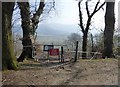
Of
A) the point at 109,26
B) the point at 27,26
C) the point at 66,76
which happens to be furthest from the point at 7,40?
the point at 109,26

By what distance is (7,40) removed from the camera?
10.6 meters

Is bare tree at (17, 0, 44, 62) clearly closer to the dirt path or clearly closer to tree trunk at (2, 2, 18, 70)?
the dirt path

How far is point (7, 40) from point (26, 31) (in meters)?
8.75

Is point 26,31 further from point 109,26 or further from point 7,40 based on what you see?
point 7,40

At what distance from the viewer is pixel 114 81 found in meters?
10.7

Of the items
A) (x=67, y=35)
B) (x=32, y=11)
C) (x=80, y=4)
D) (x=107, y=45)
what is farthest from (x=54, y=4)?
(x=67, y=35)

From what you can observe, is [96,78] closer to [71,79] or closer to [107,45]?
[71,79]

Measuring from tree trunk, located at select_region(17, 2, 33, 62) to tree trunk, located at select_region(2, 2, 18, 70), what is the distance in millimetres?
7044

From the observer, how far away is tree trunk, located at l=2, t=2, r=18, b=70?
34.6ft

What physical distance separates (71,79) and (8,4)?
3.79 meters

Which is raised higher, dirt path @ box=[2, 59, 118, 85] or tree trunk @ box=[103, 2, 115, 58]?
tree trunk @ box=[103, 2, 115, 58]

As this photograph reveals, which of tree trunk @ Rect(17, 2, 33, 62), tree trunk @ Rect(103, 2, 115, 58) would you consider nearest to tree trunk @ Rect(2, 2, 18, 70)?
tree trunk @ Rect(17, 2, 33, 62)

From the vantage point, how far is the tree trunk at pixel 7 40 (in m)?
10.5

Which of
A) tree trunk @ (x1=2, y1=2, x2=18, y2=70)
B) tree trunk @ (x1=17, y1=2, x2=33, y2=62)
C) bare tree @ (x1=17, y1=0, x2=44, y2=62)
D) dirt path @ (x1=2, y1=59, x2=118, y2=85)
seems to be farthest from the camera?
bare tree @ (x1=17, y1=0, x2=44, y2=62)
